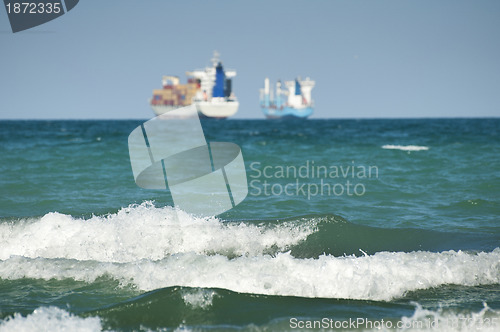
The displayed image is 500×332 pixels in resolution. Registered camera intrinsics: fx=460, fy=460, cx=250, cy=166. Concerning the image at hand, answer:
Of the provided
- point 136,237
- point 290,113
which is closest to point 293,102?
point 290,113

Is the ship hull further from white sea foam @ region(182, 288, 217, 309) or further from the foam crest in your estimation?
white sea foam @ region(182, 288, 217, 309)

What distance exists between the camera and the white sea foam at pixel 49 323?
3.60 m

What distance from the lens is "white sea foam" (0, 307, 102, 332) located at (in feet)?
11.8

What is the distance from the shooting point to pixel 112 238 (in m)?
6.18

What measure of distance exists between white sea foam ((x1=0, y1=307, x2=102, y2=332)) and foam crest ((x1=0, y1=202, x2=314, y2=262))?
1847 millimetres

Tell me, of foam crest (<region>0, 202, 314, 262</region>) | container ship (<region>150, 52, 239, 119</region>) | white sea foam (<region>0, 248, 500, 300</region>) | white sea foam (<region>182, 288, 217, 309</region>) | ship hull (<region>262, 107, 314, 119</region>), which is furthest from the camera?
ship hull (<region>262, 107, 314, 119</region>)

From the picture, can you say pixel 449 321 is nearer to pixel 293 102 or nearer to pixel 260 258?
pixel 260 258

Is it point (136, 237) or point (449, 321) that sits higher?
point (449, 321)

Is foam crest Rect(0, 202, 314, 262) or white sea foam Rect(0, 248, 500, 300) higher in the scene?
white sea foam Rect(0, 248, 500, 300)

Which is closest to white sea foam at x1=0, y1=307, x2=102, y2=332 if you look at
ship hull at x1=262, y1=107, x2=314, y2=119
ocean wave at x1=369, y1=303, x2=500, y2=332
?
ocean wave at x1=369, y1=303, x2=500, y2=332

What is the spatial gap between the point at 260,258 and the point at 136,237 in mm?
2146

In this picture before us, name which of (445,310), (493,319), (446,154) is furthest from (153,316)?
(446,154)

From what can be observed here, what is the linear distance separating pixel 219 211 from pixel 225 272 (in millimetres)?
3522

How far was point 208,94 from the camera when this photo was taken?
381 ft
